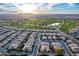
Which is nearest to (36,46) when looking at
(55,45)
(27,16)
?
(55,45)

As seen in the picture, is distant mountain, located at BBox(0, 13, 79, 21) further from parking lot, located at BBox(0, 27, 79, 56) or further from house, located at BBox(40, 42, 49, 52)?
house, located at BBox(40, 42, 49, 52)

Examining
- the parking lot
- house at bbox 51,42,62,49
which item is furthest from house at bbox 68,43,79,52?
house at bbox 51,42,62,49

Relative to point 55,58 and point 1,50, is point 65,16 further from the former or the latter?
point 1,50

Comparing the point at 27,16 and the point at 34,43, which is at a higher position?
the point at 27,16

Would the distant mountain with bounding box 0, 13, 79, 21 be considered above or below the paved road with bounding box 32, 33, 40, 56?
above

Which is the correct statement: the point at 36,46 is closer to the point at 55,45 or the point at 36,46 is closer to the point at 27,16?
the point at 55,45

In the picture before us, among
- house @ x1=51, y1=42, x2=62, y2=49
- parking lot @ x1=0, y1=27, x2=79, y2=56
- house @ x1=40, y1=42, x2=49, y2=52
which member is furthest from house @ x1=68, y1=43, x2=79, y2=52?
house @ x1=40, y1=42, x2=49, y2=52

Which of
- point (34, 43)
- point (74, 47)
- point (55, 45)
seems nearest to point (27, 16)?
point (34, 43)

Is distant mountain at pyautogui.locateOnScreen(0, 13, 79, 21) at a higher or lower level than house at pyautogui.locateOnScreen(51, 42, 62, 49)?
higher

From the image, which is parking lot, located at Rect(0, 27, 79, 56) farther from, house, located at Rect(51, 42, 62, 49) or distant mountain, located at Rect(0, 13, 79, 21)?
distant mountain, located at Rect(0, 13, 79, 21)

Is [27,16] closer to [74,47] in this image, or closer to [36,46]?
[36,46]

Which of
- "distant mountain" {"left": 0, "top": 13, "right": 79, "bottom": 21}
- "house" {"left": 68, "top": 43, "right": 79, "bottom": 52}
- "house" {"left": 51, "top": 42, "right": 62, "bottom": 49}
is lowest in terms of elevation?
"house" {"left": 68, "top": 43, "right": 79, "bottom": 52}
